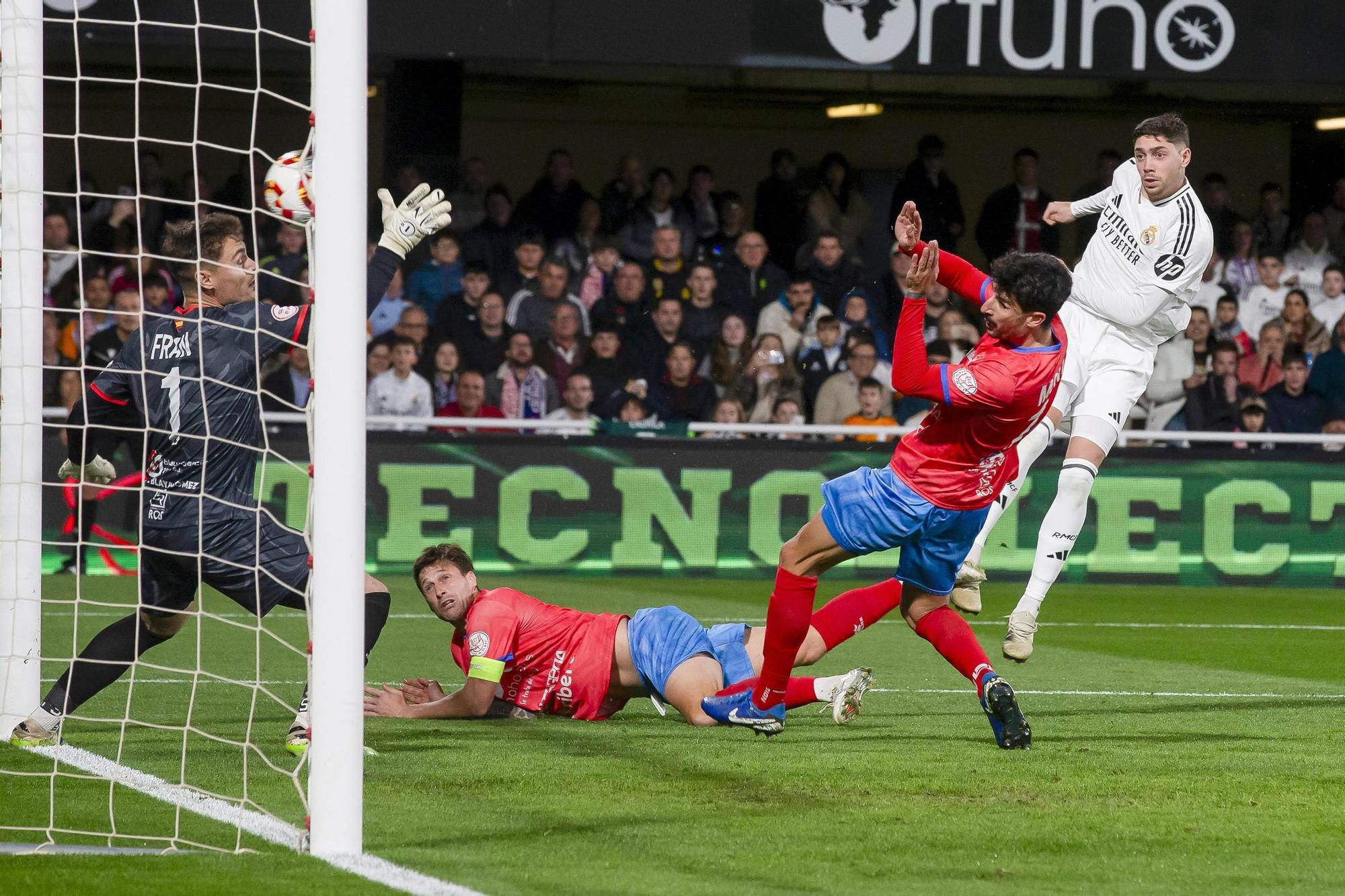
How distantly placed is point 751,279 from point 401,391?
3.30 metres

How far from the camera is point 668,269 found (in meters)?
14.8

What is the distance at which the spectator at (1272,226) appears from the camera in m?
16.6

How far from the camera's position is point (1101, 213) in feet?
25.9

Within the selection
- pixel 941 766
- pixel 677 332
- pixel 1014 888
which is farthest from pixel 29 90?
pixel 677 332

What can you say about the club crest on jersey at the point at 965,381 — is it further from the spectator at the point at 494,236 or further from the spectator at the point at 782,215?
the spectator at the point at 782,215

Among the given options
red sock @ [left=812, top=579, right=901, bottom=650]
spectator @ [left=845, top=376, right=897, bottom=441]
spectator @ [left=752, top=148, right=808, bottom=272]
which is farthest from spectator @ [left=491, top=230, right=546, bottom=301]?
red sock @ [left=812, top=579, right=901, bottom=650]

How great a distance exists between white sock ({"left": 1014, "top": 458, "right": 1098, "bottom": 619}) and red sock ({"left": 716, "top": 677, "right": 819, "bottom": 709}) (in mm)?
1424

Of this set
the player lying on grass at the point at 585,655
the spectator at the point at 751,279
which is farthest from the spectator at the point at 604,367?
the player lying on grass at the point at 585,655

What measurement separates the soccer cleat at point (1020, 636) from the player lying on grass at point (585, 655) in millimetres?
560

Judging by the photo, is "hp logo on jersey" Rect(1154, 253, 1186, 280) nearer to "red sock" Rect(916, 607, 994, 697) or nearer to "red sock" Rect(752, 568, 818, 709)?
"red sock" Rect(916, 607, 994, 697)

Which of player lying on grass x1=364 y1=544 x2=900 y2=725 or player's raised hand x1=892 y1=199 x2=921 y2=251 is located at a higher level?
player's raised hand x1=892 y1=199 x2=921 y2=251

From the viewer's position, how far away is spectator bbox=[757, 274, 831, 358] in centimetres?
1459

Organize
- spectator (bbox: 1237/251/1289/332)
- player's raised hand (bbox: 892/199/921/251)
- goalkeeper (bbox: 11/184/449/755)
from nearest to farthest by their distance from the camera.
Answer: player's raised hand (bbox: 892/199/921/251) → goalkeeper (bbox: 11/184/449/755) → spectator (bbox: 1237/251/1289/332)

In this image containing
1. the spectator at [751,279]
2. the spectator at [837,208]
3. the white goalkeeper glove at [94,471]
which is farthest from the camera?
the spectator at [837,208]
